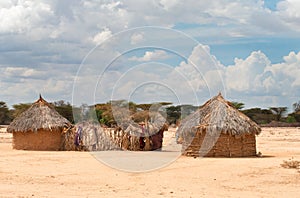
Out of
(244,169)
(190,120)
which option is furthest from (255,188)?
(190,120)

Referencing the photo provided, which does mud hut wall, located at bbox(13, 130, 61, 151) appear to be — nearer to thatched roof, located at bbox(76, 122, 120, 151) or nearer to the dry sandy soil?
thatched roof, located at bbox(76, 122, 120, 151)

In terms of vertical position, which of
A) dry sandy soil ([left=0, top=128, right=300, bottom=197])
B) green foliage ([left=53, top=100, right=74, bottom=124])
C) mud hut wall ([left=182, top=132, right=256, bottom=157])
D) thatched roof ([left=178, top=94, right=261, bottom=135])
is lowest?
dry sandy soil ([left=0, top=128, right=300, bottom=197])

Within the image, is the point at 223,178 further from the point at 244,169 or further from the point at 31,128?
the point at 31,128

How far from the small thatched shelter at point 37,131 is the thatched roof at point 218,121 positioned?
6974 millimetres

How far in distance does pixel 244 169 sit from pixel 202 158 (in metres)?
3.69

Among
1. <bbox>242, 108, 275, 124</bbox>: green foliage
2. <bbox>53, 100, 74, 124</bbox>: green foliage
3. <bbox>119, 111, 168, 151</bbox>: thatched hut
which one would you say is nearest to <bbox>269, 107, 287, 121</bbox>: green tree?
<bbox>242, 108, 275, 124</bbox>: green foliage

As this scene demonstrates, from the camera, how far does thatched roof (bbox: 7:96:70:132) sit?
24688 mm

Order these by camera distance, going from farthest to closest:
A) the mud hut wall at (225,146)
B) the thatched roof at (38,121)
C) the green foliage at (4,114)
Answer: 1. the green foliage at (4,114)
2. the thatched roof at (38,121)
3. the mud hut wall at (225,146)

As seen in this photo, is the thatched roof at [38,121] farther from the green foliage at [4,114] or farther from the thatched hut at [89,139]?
the green foliage at [4,114]

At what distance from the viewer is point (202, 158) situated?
19.1 metres

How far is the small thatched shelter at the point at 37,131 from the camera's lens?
24750 mm

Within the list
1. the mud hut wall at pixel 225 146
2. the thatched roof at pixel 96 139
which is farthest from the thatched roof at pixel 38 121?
the mud hut wall at pixel 225 146

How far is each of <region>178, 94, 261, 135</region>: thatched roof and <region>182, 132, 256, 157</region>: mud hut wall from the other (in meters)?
0.28

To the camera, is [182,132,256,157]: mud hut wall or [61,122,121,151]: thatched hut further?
[61,122,121,151]: thatched hut
